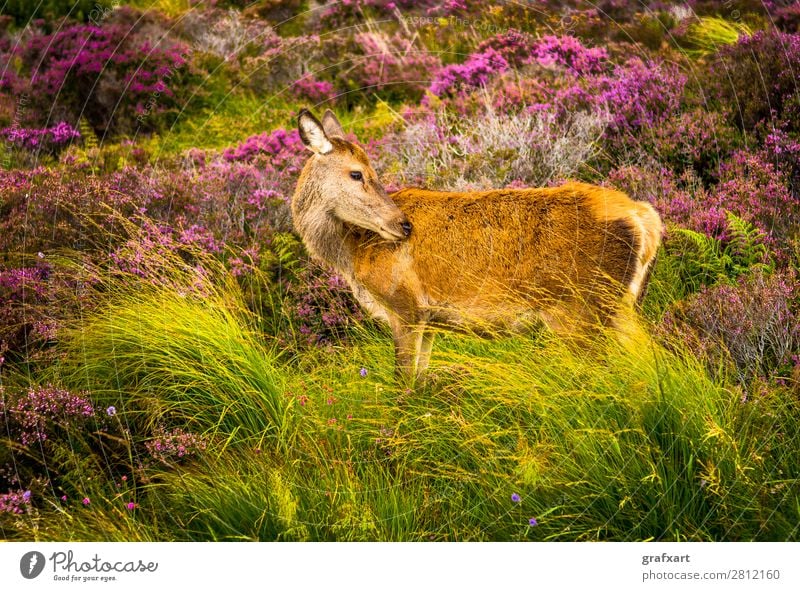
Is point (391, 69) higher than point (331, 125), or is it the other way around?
point (331, 125)

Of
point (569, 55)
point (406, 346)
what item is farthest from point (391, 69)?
point (406, 346)

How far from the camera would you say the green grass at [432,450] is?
4.89 metres

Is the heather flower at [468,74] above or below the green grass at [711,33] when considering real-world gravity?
below

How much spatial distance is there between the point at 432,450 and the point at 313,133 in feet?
8.25

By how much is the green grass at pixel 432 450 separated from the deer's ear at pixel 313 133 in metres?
1.40

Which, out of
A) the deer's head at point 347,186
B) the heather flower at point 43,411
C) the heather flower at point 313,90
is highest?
the deer's head at point 347,186

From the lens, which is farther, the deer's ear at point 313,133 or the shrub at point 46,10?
the shrub at point 46,10

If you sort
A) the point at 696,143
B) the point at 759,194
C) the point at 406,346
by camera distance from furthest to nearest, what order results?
the point at 696,143 < the point at 759,194 < the point at 406,346

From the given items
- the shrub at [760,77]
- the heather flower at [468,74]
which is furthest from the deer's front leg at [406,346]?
the heather flower at [468,74]

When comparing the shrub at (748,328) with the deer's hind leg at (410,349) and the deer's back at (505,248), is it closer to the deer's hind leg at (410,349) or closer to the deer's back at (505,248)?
the deer's back at (505,248)

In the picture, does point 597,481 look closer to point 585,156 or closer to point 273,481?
point 273,481

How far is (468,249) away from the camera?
6398 millimetres

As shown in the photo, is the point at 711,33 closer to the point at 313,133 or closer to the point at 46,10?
the point at 313,133
